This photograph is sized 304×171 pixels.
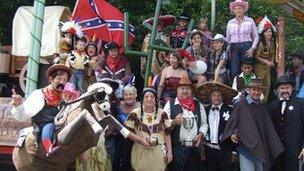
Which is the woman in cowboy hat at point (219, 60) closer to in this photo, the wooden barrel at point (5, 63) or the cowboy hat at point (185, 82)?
the cowboy hat at point (185, 82)

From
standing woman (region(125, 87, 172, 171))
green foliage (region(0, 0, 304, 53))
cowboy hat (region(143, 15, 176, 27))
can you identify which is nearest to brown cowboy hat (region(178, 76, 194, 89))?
standing woman (region(125, 87, 172, 171))

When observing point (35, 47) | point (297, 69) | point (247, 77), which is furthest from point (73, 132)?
point (297, 69)


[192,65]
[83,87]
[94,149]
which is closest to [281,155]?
[192,65]

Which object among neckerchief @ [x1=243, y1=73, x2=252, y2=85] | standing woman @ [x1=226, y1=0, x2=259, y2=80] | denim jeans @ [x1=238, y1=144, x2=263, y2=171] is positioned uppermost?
standing woman @ [x1=226, y1=0, x2=259, y2=80]

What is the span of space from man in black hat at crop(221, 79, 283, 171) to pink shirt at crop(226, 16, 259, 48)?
1667mm

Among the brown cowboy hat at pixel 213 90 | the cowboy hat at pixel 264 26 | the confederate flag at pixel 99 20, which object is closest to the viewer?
the brown cowboy hat at pixel 213 90

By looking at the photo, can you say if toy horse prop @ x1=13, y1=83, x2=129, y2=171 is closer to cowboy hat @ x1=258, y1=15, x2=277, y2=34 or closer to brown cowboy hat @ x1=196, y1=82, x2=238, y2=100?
brown cowboy hat @ x1=196, y1=82, x2=238, y2=100

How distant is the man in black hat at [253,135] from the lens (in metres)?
8.41

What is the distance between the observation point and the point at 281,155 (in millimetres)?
8734

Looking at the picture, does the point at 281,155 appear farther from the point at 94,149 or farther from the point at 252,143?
the point at 94,149

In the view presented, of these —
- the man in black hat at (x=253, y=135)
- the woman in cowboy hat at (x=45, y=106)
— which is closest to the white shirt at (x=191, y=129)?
the man in black hat at (x=253, y=135)

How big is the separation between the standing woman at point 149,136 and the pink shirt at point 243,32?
2410 millimetres

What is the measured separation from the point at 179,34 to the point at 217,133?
2870 millimetres

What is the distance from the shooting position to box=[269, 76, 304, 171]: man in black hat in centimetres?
851
